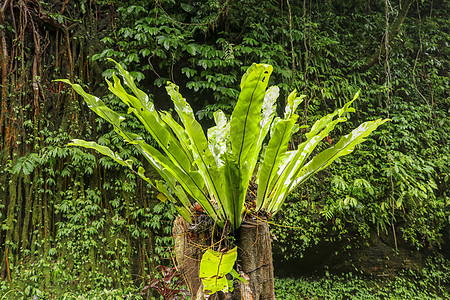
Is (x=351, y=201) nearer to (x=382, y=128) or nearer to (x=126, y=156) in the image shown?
(x=382, y=128)

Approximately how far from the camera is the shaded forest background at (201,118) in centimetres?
250

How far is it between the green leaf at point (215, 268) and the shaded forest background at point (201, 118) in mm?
1342

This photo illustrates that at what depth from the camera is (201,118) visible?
9.47ft

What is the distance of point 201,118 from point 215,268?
217cm

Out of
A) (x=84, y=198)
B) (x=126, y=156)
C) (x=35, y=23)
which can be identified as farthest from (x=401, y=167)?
(x=35, y=23)

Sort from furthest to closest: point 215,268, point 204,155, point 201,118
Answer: point 201,118
point 204,155
point 215,268

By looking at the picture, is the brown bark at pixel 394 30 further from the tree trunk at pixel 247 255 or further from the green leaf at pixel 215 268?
the green leaf at pixel 215 268

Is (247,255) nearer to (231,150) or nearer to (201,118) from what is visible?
(231,150)

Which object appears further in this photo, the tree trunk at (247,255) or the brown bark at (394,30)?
the brown bark at (394,30)

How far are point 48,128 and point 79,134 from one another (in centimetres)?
26

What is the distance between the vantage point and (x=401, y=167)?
3.17 m

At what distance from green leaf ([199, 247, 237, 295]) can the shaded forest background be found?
1.34 metres

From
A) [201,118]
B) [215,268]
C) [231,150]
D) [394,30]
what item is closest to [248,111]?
[231,150]

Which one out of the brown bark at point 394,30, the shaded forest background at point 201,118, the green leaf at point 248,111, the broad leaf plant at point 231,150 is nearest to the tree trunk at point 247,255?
the broad leaf plant at point 231,150
